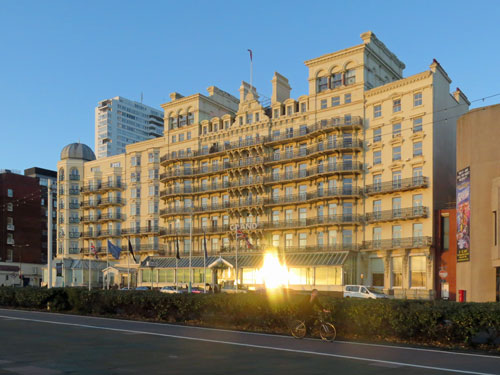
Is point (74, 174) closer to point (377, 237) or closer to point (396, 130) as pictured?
point (377, 237)

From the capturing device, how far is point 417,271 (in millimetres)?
57594

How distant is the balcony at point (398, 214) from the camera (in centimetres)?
5684

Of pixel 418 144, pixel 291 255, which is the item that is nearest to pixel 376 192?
pixel 418 144

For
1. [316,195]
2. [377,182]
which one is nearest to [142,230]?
[316,195]

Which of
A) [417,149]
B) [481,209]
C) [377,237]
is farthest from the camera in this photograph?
[377,237]

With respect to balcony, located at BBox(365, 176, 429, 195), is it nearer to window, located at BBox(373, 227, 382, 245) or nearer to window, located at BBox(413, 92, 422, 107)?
window, located at BBox(373, 227, 382, 245)

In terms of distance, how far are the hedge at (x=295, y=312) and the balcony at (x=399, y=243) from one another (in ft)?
117

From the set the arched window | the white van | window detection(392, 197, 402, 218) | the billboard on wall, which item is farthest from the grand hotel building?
the billboard on wall

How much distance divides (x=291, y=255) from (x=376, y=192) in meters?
13.0

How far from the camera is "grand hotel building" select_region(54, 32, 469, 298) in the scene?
193ft

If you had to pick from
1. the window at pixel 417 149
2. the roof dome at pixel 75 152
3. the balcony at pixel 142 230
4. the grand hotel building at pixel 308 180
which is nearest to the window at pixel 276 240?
the grand hotel building at pixel 308 180

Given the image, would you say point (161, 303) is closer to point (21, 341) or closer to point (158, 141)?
point (21, 341)

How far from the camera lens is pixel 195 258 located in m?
75.9

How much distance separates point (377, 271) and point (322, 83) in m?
22.6
